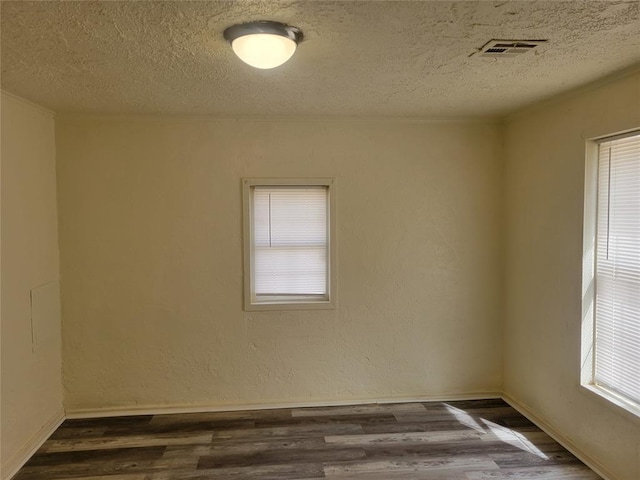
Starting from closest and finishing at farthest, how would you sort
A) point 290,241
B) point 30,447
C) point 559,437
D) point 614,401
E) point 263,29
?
point 263,29
point 614,401
point 30,447
point 559,437
point 290,241

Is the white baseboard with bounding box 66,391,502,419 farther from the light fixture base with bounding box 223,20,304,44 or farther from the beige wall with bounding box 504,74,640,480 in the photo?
the light fixture base with bounding box 223,20,304,44

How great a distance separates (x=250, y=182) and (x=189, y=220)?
585mm

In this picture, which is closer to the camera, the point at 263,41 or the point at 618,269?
the point at 263,41

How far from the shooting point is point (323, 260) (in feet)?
12.0

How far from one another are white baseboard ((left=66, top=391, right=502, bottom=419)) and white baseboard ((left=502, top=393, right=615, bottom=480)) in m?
0.23

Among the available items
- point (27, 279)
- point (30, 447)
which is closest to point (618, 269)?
point (27, 279)

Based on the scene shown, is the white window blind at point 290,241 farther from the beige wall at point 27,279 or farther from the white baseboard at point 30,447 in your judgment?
the white baseboard at point 30,447

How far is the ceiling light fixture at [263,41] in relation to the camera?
175cm

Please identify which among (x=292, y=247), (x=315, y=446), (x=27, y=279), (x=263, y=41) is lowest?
(x=315, y=446)

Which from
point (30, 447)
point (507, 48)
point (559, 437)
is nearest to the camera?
point (507, 48)

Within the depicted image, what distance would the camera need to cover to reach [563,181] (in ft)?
9.55

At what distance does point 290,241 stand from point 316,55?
1795 millimetres

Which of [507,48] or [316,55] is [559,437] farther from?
[316,55]

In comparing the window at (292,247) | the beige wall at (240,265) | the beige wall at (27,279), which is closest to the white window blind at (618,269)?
the beige wall at (240,265)
